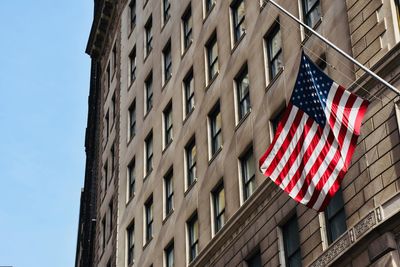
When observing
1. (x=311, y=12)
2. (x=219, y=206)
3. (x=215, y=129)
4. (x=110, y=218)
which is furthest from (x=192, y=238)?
(x=110, y=218)

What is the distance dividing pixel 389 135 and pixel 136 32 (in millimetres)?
32980

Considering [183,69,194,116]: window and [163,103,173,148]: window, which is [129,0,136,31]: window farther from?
[183,69,194,116]: window

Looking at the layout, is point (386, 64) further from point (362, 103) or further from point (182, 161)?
point (182, 161)

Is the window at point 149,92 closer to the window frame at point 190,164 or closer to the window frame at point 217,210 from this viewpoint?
the window frame at point 190,164

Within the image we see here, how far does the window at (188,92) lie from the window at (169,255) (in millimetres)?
6305

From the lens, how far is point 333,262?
2897cm

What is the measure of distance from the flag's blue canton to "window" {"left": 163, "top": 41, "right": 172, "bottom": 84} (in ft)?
80.9

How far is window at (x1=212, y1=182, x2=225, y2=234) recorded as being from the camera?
39.2 meters

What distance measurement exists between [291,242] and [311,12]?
844cm

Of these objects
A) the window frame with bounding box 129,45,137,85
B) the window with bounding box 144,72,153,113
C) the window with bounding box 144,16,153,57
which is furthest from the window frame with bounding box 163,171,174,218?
the window frame with bounding box 129,45,137,85

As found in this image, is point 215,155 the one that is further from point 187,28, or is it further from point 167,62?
point 167,62

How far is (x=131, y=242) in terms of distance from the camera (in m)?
51.5

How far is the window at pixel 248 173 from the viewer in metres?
37.0

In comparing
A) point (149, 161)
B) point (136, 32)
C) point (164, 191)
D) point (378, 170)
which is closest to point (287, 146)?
point (378, 170)
